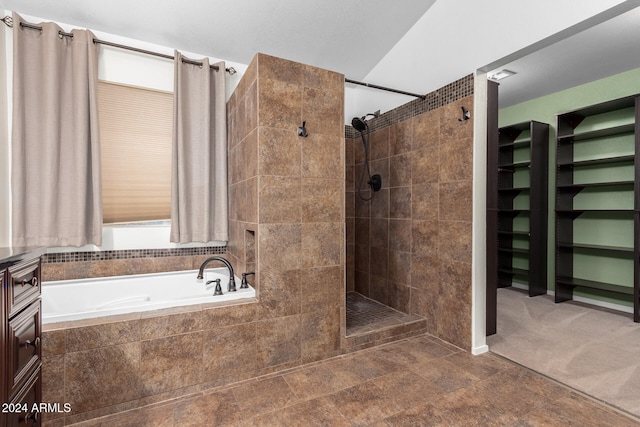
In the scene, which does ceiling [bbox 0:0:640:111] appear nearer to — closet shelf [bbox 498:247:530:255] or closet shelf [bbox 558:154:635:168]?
closet shelf [bbox 558:154:635:168]

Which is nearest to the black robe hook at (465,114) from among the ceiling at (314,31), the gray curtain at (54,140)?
the ceiling at (314,31)

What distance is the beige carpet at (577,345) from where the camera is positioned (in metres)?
1.88

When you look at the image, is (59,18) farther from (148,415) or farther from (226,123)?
(148,415)

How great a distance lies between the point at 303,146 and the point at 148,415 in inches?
71.7

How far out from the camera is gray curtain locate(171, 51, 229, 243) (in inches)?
106

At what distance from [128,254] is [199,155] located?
42.2 inches

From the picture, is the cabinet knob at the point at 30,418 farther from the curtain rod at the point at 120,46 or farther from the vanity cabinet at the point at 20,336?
the curtain rod at the point at 120,46

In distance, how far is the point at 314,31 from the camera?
104 inches

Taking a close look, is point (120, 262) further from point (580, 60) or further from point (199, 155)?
point (580, 60)

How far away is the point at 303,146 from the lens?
6.91 ft

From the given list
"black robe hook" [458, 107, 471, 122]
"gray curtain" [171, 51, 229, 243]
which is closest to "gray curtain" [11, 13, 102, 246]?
"gray curtain" [171, 51, 229, 243]

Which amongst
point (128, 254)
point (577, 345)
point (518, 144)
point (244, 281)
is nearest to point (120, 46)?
point (128, 254)

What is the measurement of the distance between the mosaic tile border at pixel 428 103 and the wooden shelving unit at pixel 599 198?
2106mm

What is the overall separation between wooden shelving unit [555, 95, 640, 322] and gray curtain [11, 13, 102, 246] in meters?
4.86
